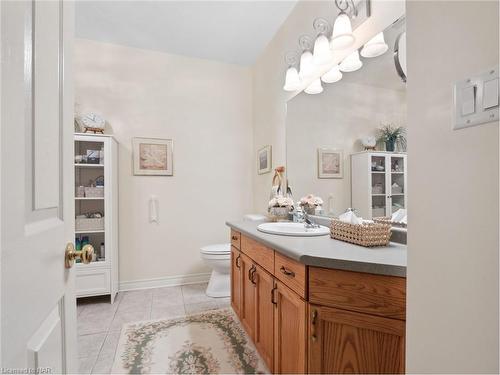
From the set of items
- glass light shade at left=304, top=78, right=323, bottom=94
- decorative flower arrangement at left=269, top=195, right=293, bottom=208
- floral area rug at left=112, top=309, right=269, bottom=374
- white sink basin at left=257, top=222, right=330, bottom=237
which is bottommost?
floral area rug at left=112, top=309, right=269, bottom=374

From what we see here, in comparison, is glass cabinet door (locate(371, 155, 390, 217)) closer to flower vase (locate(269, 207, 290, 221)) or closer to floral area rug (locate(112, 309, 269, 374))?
flower vase (locate(269, 207, 290, 221))

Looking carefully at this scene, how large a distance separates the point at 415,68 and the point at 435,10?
0.12 meters

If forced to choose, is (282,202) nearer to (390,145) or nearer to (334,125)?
(334,125)

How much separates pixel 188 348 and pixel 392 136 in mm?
1882

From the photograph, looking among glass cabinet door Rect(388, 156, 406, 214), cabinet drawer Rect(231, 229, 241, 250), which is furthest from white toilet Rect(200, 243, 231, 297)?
glass cabinet door Rect(388, 156, 406, 214)

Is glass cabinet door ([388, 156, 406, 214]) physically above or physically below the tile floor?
above

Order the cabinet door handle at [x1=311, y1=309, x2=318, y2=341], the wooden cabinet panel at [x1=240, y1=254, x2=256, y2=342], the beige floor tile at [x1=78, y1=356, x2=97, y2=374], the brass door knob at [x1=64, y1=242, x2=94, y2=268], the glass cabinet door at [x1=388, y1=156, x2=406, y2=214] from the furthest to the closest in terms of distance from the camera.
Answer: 1. the wooden cabinet panel at [x1=240, y1=254, x2=256, y2=342]
2. the beige floor tile at [x1=78, y1=356, x2=97, y2=374]
3. the glass cabinet door at [x1=388, y1=156, x2=406, y2=214]
4. the cabinet door handle at [x1=311, y1=309, x2=318, y2=341]
5. the brass door knob at [x1=64, y1=242, x2=94, y2=268]

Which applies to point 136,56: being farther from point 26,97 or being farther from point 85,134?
point 26,97

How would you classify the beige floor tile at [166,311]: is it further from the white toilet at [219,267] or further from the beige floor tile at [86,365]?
the beige floor tile at [86,365]

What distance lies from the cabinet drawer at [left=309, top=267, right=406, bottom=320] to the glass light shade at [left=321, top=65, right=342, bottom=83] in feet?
4.51

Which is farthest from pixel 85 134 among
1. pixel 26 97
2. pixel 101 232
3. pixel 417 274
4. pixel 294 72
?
pixel 417 274

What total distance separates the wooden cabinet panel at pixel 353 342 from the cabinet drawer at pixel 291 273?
3.7 inches

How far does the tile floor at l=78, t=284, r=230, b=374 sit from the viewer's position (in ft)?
5.58

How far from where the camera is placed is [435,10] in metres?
0.56
